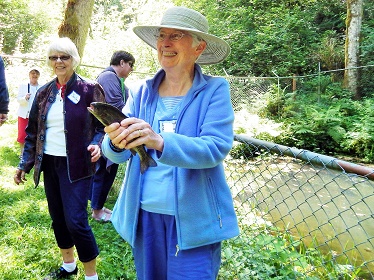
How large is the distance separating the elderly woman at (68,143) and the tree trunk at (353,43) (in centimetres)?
1171

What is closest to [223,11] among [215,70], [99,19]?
[215,70]

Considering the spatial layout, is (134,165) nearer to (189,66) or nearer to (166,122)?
(166,122)

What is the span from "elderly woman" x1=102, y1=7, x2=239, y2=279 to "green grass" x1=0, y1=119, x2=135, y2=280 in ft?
4.32

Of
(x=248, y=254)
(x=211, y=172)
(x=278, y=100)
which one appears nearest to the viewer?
(x=211, y=172)

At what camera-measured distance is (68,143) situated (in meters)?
2.49

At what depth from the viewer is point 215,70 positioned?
15711 millimetres

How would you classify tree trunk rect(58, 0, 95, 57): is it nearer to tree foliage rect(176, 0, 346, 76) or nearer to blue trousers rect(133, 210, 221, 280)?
blue trousers rect(133, 210, 221, 280)

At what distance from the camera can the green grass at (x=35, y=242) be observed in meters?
2.90

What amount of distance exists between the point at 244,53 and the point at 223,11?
336cm

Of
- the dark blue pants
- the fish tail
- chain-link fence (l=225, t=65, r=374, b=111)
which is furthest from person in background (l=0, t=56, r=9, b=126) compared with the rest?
chain-link fence (l=225, t=65, r=374, b=111)

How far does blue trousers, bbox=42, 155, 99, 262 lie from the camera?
2.46 metres

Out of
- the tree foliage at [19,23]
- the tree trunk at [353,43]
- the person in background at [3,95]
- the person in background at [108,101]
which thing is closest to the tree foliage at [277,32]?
the tree trunk at [353,43]

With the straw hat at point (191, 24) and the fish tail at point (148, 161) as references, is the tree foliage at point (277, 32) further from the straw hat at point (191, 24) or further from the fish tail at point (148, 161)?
the fish tail at point (148, 161)

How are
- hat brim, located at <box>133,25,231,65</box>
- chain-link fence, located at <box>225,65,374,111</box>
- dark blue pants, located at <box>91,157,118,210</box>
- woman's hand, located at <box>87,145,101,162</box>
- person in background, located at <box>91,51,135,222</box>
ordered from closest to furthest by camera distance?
hat brim, located at <box>133,25,231,65</box>
woman's hand, located at <box>87,145,101,162</box>
person in background, located at <box>91,51,135,222</box>
dark blue pants, located at <box>91,157,118,210</box>
chain-link fence, located at <box>225,65,374,111</box>
